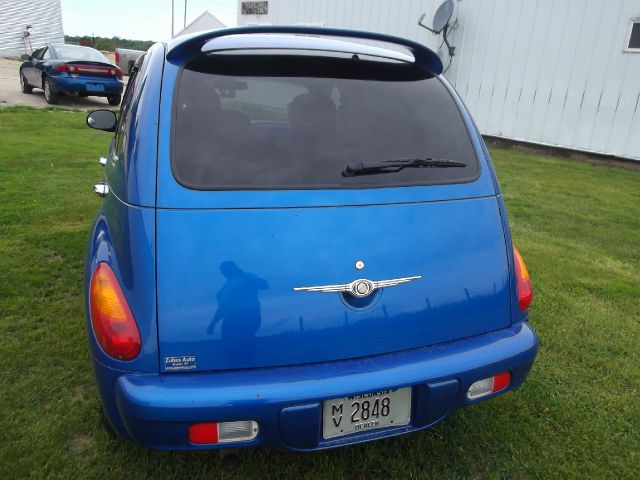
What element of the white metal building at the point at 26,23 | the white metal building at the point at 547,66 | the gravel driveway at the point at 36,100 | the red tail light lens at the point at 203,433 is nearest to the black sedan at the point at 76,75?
the gravel driveway at the point at 36,100

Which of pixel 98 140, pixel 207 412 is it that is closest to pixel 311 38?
pixel 207 412

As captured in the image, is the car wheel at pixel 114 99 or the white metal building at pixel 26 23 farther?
the white metal building at pixel 26 23

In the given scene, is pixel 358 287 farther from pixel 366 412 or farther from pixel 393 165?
pixel 393 165

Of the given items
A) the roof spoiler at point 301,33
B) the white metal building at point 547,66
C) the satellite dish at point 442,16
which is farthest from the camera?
the satellite dish at point 442,16

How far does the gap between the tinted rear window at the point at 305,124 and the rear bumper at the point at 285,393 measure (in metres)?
0.64

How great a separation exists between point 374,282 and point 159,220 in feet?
2.42

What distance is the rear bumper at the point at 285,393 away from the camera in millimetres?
1550

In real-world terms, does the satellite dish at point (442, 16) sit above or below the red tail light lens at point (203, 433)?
above

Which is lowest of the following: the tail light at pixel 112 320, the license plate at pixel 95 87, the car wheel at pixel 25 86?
the car wheel at pixel 25 86

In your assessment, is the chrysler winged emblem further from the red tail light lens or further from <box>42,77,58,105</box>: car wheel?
<box>42,77,58,105</box>: car wheel

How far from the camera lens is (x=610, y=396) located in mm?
2635

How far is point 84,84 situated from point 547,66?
34.3 feet

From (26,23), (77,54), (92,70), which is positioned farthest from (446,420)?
(26,23)

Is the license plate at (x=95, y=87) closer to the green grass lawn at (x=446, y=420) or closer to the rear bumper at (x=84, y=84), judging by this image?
the rear bumper at (x=84, y=84)
